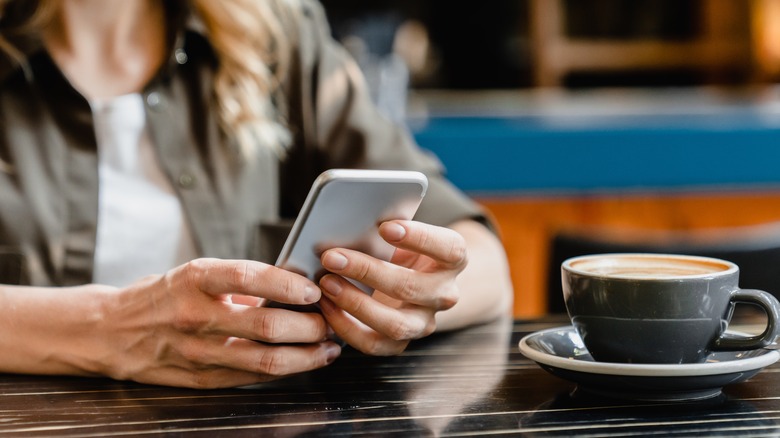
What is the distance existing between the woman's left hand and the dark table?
0.04 m

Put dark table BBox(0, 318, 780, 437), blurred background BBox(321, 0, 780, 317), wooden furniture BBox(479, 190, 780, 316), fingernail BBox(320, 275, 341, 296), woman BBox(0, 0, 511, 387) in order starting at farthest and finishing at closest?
wooden furniture BBox(479, 190, 780, 316) → blurred background BBox(321, 0, 780, 317) → woman BBox(0, 0, 511, 387) → fingernail BBox(320, 275, 341, 296) → dark table BBox(0, 318, 780, 437)

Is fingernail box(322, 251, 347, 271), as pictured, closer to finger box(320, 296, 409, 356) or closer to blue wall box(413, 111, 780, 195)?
finger box(320, 296, 409, 356)

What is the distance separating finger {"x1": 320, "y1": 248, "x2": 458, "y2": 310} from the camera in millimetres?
677

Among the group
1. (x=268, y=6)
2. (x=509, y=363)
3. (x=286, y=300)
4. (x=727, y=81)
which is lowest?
(x=727, y=81)

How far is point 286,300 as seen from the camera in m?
0.67

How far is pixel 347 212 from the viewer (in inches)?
25.5

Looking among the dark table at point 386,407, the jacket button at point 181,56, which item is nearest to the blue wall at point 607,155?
the jacket button at point 181,56

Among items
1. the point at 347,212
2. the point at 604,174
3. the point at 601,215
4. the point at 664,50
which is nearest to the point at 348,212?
the point at 347,212

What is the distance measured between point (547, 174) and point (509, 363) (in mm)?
1256

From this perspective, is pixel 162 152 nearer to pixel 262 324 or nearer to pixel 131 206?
pixel 131 206

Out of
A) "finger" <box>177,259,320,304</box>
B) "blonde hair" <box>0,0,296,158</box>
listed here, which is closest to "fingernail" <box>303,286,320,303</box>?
"finger" <box>177,259,320,304</box>

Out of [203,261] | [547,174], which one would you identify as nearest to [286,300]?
[203,261]

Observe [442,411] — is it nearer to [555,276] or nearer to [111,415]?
[111,415]

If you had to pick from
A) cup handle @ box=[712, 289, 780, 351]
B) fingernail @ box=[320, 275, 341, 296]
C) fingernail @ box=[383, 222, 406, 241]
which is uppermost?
fingernail @ box=[383, 222, 406, 241]
